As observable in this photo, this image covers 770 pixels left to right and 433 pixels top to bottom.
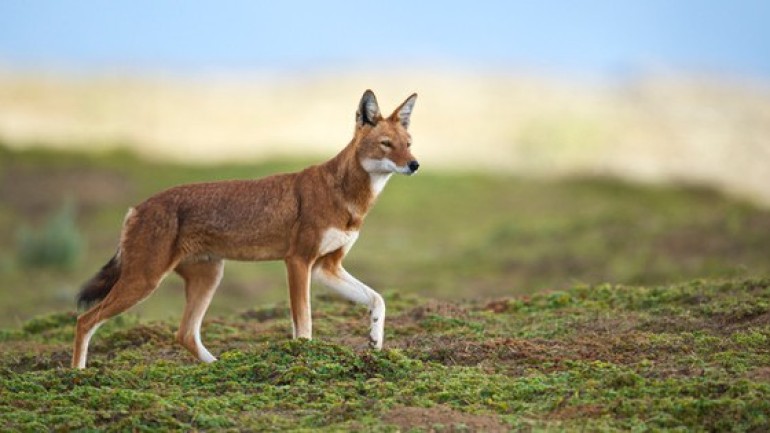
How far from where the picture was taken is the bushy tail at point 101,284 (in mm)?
11297

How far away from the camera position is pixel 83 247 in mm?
28203

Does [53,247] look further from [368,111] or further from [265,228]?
[368,111]

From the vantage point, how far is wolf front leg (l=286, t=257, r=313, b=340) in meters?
11.1

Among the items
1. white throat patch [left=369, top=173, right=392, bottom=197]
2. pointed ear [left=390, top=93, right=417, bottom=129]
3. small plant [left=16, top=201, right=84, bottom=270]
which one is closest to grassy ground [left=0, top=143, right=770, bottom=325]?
small plant [left=16, top=201, right=84, bottom=270]

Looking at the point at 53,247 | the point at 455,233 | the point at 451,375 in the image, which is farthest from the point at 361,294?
the point at 455,233

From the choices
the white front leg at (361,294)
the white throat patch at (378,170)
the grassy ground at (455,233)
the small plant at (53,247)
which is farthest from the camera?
the small plant at (53,247)

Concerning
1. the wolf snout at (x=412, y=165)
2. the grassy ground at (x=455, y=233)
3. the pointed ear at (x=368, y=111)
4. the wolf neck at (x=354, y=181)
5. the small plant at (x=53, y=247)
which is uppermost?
the pointed ear at (x=368, y=111)

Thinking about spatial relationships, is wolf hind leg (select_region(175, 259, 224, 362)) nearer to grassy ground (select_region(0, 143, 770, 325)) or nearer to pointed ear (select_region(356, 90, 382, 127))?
pointed ear (select_region(356, 90, 382, 127))

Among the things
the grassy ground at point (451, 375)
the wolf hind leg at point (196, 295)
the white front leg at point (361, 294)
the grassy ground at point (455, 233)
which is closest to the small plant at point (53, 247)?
the grassy ground at point (455, 233)

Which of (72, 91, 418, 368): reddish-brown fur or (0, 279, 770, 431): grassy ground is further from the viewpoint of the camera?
(72, 91, 418, 368): reddish-brown fur

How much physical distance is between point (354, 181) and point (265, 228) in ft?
2.95

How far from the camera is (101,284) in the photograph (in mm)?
11328

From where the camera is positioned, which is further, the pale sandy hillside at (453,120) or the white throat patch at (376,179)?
the pale sandy hillside at (453,120)

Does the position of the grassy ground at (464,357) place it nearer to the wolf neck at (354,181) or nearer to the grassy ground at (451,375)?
the grassy ground at (451,375)
